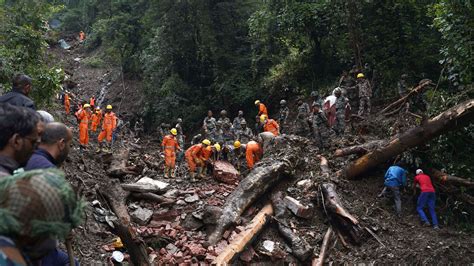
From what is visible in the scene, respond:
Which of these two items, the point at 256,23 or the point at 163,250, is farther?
the point at 256,23

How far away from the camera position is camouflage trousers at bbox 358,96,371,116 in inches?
538

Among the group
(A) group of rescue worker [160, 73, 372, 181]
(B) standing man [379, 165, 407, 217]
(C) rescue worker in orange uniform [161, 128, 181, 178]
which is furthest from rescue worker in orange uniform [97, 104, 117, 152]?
(B) standing man [379, 165, 407, 217]

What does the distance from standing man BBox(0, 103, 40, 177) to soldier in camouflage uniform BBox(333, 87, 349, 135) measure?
35.5ft

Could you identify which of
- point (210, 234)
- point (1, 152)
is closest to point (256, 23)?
point (210, 234)

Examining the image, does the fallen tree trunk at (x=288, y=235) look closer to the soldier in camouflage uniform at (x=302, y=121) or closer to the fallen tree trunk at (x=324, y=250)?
the fallen tree trunk at (x=324, y=250)

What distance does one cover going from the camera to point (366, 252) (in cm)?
808

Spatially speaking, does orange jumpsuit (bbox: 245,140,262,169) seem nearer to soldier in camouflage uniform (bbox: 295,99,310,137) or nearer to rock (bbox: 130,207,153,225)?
soldier in camouflage uniform (bbox: 295,99,310,137)

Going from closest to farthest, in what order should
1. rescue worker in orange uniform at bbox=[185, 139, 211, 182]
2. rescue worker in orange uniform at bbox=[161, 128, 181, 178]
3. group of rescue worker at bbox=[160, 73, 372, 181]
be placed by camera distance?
1. group of rescue worker at bbox=[160, 73, 372, 181]
2. rescue worker in orange uniform at bbox=[185, 139, 211, 182]
3. rescue worker in orange uniform at bbox=[161, 128, 181, 178]

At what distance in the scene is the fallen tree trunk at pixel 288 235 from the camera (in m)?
7.91

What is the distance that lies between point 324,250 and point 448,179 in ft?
11.3

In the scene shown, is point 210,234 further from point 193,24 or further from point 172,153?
point 193,24

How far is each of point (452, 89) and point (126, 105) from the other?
896 inches

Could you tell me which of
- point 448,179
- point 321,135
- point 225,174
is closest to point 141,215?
point 225,174

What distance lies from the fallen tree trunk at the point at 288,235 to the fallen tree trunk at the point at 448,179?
3700 millimetres
